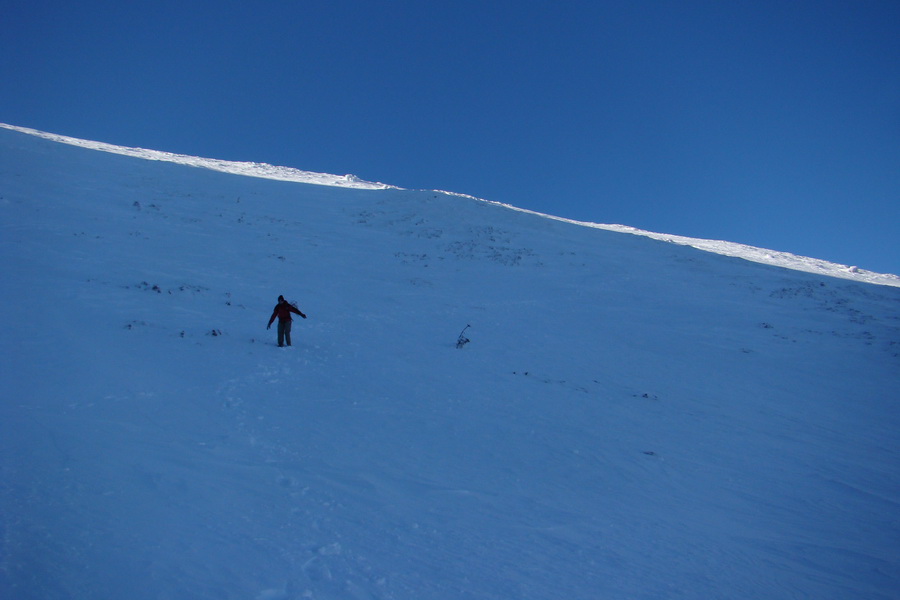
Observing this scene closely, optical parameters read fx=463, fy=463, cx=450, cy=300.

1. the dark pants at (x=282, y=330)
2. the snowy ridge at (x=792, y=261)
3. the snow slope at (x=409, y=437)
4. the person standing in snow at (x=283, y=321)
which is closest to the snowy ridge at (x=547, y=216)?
the snowy ridge at (x=792, y=261)

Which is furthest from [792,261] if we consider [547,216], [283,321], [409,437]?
[409,437]

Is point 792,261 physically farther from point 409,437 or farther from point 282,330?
point 409,437

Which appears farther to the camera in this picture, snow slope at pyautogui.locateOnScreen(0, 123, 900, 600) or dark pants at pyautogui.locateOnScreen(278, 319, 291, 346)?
dark pants at pyautogui.locateOnScreen(278, 319, 291, 346)

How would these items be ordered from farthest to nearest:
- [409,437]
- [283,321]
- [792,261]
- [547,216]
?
[547,216]
[792,261]
[283,321]
[409,437]

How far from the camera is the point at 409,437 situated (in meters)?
7.75

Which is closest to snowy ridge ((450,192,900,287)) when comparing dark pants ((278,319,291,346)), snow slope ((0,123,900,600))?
snow slope ((0,123,900,600))

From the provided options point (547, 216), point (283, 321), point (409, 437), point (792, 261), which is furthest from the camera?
point (547, 216)

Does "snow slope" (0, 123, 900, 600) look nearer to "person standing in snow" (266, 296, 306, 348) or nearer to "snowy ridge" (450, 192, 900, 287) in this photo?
"person standing in snow" (266, 296, 306, 348)

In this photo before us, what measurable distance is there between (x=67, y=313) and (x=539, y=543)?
11.8 metres

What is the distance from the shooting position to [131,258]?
1706 centimetres

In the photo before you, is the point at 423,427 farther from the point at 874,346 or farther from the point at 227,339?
the point at 874,346

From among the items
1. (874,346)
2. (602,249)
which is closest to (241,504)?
(874,346)

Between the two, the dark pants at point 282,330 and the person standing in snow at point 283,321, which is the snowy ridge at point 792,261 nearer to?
the person standing in snow at point 283,321

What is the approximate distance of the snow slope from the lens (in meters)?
4.55
